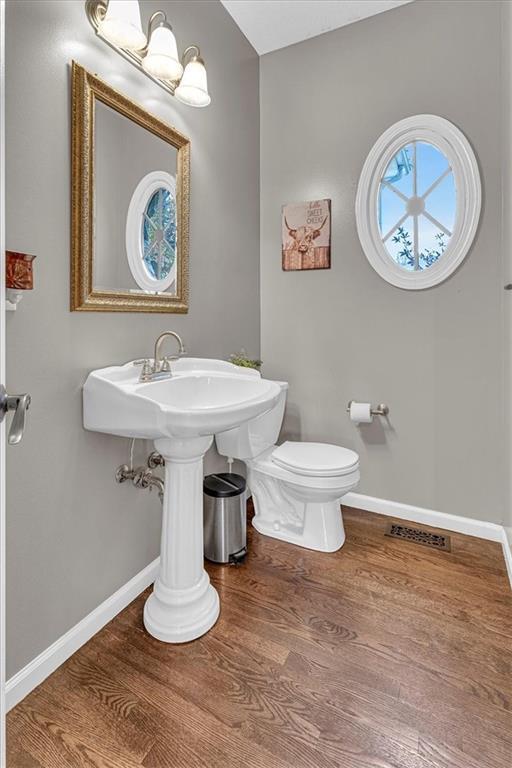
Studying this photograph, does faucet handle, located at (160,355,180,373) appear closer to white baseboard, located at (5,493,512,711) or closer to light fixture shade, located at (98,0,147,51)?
white baseboard, located at (5,493,512,711)

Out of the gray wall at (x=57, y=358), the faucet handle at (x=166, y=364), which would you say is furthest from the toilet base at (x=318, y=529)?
the faucet handle at (x=166, y=364)

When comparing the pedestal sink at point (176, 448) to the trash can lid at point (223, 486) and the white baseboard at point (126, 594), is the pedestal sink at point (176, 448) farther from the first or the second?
the trash can lid at point (223, 486)

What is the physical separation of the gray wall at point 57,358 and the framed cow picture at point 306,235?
0.76 m

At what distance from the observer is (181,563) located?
145cm

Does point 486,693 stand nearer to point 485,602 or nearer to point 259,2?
point 485,602

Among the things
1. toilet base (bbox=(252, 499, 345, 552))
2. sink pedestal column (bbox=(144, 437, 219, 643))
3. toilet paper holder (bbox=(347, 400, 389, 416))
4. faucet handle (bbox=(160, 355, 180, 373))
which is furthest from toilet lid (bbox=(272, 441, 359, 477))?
faucet handle (bbox=(160, 355, 180, 373))

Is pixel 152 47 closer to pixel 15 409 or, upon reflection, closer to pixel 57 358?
pixel 57 358

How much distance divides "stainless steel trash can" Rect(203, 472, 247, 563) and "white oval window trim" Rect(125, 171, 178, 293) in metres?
0.92

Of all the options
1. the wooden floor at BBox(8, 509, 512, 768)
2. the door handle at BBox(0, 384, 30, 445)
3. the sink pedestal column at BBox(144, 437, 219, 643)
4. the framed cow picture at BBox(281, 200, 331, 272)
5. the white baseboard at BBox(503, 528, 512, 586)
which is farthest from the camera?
the framed cow picture at BBox(281, 200, 331, 272)

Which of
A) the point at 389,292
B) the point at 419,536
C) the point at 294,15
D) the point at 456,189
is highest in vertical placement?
the point at 294,15

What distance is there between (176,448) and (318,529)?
0.97 m

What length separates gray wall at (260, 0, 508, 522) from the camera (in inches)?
78.6

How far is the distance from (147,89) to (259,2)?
1.05 m

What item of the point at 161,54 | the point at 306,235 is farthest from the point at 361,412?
the point at 161,54
